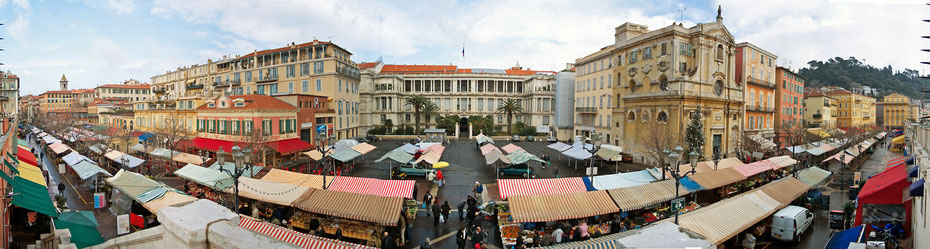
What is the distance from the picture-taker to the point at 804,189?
1515 cm

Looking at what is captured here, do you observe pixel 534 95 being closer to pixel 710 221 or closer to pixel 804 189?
pixel 804 189

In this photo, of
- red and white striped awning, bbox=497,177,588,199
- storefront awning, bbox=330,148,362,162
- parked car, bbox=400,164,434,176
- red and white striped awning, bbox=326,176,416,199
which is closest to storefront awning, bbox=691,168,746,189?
red and white striped awning, bbox=497,177,588,199

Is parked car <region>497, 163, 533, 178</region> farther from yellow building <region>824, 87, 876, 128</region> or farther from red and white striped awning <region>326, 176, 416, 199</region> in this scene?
yellow building <region>824, 87, 876, 128</region>

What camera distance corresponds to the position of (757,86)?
35.4m

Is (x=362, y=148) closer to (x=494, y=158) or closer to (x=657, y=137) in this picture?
(x=494, y=158)

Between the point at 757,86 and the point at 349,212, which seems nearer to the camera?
the point at 349,212

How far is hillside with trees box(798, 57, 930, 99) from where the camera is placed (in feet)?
296

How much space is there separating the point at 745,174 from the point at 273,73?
4935 centimetres

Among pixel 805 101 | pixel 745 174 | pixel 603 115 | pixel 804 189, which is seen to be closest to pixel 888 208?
pixel 804 189

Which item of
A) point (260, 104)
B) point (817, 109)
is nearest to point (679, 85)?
point (260, 104)

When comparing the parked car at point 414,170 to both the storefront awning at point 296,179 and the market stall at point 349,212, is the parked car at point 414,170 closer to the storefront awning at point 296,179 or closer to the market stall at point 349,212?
the storefront awning at point 296,179

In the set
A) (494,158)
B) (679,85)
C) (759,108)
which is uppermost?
(679,85)

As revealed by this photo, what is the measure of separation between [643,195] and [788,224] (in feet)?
14.1

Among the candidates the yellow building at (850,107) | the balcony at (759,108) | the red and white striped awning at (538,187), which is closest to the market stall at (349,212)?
the red and white striped awning at (538,187)
